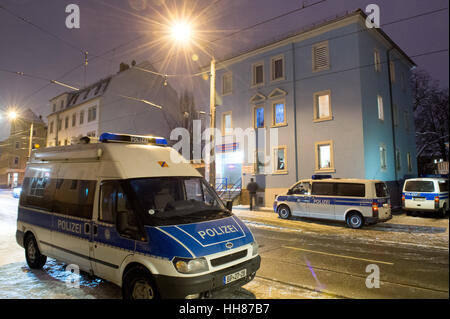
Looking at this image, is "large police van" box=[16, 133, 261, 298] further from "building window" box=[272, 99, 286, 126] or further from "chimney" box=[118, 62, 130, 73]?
"chimney" box=[118, 62, 130, 73]

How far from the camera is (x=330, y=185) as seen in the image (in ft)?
39.9

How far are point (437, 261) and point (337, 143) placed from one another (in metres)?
10.8

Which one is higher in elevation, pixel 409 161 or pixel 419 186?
pixel 409 161

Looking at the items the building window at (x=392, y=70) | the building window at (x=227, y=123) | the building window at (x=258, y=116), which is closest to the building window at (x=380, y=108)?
the building window at (x=392, y=70)

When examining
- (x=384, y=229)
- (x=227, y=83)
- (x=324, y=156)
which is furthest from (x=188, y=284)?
(x=227, y=83)

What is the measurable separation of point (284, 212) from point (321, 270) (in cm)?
794

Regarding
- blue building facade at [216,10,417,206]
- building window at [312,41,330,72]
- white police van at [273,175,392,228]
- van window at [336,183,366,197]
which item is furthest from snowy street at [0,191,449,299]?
building window at [312,41,330,72]

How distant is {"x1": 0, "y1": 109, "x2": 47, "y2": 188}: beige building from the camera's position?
4934 cm

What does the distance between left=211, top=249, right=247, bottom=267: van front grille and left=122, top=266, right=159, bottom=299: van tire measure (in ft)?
2.82

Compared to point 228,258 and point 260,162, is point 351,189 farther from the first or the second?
point 228,258

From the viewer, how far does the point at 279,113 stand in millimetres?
19453

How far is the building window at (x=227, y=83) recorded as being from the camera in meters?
22.2

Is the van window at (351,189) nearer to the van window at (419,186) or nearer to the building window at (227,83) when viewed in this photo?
the van window at (419,186)
